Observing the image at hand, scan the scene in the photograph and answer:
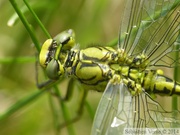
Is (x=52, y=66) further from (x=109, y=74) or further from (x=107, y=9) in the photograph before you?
(x=107, y=9)

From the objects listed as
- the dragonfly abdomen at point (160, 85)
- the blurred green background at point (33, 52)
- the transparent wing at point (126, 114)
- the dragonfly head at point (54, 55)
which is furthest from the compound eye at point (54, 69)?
the blurred green background at point (33, 52)

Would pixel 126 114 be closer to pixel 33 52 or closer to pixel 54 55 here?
pixel 54 55

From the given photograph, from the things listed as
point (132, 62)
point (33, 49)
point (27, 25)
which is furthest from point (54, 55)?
point (33, 49)

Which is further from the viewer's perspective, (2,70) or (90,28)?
(90,28)

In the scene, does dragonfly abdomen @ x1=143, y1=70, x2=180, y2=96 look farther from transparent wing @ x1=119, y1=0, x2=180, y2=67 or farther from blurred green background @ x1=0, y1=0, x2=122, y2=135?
blurred green background @ x1=0, y1=0, x2=122, y2=135

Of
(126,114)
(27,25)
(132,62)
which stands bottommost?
(126,114)

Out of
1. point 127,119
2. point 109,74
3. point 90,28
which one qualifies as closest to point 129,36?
point 109,74

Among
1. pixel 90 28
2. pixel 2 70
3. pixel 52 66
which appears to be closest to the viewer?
pixel 52 66
